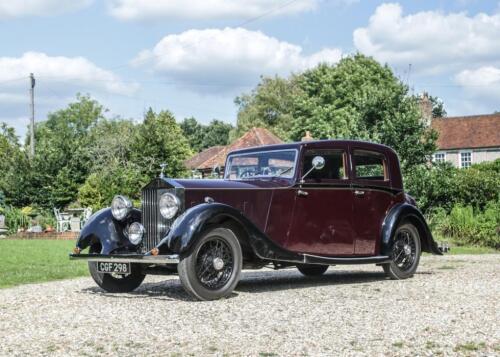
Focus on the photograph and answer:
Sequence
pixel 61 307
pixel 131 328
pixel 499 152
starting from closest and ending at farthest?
pixel 131 328 < pixel 61 307 < pixel 499 152

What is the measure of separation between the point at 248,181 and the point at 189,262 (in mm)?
1854

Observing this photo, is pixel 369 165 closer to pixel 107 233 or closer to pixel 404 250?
pixel 404 250

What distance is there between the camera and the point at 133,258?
834 centimetres

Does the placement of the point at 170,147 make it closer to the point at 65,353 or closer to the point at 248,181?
the point at 248,181

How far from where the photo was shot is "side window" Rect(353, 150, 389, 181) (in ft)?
34.1

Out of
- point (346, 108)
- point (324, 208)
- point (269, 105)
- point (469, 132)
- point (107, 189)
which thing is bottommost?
point (324, 208)

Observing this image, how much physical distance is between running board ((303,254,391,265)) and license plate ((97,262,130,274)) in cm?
233

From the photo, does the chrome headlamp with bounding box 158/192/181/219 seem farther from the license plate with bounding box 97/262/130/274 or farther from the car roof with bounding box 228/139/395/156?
the car roof with bounding box 228/139/395/156

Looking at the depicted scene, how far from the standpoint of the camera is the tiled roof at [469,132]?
57.7 meters

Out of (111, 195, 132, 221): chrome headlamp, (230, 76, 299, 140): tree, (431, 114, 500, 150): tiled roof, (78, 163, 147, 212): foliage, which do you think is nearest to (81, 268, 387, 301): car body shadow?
(111, 195, 132, 221): chrome headlamp

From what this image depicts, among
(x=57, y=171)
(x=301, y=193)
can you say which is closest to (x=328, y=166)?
(x=301, y=193)

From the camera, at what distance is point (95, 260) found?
8844mm

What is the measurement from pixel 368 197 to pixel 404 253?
1168 millimetres

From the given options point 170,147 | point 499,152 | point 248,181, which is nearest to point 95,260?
point 248,181
